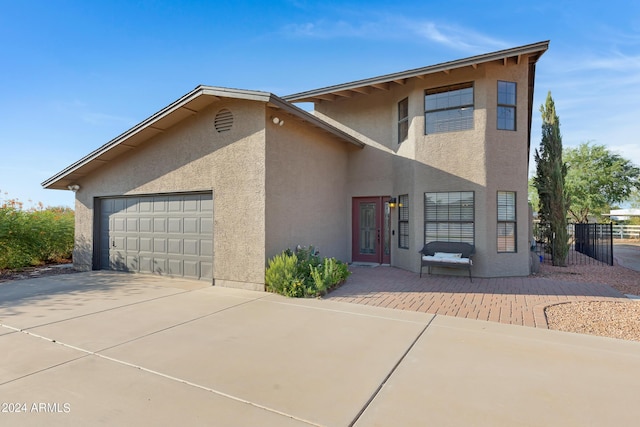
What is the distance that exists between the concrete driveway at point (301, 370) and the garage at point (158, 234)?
282cm

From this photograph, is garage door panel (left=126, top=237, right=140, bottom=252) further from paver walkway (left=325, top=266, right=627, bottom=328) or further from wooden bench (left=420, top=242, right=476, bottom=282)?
wooden bench (left=420, top=242, right=476, bottom=282)

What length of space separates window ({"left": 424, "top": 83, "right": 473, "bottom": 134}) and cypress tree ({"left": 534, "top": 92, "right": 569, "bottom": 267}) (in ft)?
14.5

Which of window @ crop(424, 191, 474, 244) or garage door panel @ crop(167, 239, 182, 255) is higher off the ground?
window @ crop(424, 191, 474, 244)

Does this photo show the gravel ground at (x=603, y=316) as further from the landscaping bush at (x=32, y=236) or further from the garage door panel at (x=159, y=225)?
the landscaping bush at (x=32, y=236)

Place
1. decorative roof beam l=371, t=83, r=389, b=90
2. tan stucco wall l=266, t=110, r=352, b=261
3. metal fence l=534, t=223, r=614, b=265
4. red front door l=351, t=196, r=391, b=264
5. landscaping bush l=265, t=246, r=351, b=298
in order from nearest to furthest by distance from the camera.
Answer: landscaping bush l=265, t=246, r=351, b=298 < tan stucco wall l=266, t=110, r=352, b=261 < decorative roof beam l=371, t=83, r=389, b=90 < red front door l=351, t=196, r=391, b=264 < metal fence l=534, t=223, r=614, b=265

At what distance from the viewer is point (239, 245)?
766cm

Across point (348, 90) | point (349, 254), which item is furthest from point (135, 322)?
point (348, 90)

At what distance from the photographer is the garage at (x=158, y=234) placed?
8383 mm

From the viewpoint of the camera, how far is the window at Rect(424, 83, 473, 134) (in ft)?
30.0

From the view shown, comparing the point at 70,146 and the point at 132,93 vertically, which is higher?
the point at 132,93

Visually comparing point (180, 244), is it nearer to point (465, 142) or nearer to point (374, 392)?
point (374, 392)

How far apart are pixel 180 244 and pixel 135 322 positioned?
3859 mm

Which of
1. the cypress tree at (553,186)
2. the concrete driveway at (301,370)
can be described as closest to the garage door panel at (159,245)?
the concrete driveway at (301,370)

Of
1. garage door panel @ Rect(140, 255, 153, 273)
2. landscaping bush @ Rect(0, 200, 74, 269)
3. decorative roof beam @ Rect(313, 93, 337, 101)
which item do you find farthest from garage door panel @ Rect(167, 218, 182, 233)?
decorative roof beam @ Rect(313, 93, 337, 101)
